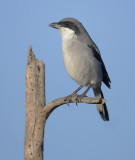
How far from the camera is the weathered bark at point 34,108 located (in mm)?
6344

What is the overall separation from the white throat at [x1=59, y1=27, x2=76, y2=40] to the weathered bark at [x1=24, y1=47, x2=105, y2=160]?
0.82 meters

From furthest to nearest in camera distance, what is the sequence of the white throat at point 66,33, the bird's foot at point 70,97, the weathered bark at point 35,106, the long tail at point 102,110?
the long tail at point 102,110 → the white throat at point 66,33 → the bird's foot at point 70,97 → the weathered bark at point 35,106

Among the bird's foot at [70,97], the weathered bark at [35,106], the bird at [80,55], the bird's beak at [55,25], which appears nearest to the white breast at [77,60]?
the bird at [80,55]

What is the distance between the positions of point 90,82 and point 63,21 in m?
1.39

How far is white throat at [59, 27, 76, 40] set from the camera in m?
7.12

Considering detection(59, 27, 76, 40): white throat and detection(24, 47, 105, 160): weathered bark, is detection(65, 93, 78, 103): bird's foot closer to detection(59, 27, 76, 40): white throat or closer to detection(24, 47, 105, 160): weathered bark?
detection(24, 47, 105, 160): weathered bark

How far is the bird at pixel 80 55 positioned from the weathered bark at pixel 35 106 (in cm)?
57

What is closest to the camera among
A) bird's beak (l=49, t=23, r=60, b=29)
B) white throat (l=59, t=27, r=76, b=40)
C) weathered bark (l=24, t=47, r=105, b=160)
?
weathered bark (l=24, t=47, r=105, b=160)

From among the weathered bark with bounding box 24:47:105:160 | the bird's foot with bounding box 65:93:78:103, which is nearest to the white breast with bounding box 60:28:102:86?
the bird's foot with bounding box 65:93:78:103

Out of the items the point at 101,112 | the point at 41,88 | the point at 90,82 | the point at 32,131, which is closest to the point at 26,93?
the point at 41,88

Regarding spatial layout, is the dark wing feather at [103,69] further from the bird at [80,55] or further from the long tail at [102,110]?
the long tail at [102,110]

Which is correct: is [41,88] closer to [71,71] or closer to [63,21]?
[71,71]

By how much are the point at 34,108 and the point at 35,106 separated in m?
0.04

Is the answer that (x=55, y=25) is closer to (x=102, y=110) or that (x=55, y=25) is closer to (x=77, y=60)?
(x=77, y=60)
